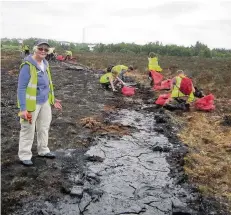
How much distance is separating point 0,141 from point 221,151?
4.33 metres

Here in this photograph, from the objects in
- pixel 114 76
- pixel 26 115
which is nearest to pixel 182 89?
pixel 114 76

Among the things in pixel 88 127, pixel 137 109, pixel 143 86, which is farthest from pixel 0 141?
pixel 143 86

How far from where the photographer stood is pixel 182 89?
31.6 feet

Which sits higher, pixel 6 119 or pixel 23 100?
pixel 23 100

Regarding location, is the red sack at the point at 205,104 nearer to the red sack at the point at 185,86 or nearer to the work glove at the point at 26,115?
the red sack at the point at 185,86

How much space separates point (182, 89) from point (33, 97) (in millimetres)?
5860

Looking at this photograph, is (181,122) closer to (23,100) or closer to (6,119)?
(6,119)

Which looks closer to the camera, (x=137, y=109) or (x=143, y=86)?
(x=137, y=109)

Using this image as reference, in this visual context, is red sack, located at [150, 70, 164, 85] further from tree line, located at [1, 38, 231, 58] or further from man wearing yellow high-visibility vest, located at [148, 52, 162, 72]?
tree line, located at [1, 38, 231, 58]

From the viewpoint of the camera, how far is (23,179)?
473cm

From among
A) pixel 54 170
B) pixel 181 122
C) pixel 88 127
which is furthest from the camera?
pixel 181 122

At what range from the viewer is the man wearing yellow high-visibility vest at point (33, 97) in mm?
4602

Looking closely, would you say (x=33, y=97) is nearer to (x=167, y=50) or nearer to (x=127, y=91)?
(x=127, y=91)

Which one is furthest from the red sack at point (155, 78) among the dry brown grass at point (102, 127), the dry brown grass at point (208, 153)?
the dry brown grass at point (102, 127)
